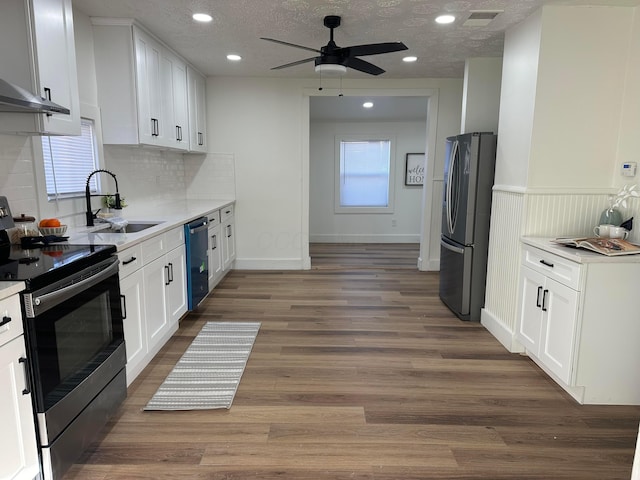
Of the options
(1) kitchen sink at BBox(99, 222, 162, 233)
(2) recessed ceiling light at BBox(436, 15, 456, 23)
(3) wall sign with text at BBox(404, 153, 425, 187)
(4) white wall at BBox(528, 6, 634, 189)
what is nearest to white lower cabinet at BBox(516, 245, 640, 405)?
(4) white wall at BBox(528, 6, 634, 189)

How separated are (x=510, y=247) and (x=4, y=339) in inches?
123

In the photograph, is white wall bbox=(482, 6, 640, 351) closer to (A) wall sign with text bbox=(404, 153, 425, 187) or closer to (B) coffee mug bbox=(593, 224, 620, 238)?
(B) coffee mug bbox=(593, 224, 620, 238)

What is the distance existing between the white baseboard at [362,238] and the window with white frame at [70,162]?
4.79 m

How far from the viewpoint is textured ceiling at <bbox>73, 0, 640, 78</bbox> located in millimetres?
2824

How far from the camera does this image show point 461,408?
238 cm

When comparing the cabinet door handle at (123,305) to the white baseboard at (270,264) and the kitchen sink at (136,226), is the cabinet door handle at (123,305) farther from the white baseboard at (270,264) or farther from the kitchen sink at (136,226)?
the white baseboard at (270,264)

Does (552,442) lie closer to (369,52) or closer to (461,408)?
(461,408)

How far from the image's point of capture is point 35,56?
2.13 meters

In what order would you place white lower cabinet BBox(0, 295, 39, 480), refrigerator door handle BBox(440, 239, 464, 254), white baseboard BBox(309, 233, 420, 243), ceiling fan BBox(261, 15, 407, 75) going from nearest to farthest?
white lower cabinet BBox(0, 295, 39, 480) → ceiling fan BBox(261, 15, 407, 75) → refrigerator door handle BBox(440, 239, 464, 254) → white baseboard BBox(309, 233, 420, 243)

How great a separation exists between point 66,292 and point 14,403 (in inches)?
17.3

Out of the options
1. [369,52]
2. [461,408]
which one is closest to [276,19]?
[369,52]

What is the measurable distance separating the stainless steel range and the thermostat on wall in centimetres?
324

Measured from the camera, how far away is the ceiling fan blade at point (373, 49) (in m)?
2.83

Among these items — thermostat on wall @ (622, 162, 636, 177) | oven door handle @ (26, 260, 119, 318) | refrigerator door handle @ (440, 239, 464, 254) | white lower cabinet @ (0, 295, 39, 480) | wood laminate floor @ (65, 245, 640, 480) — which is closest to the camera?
white lower cabinet @ (0, 295, 39, 480)
